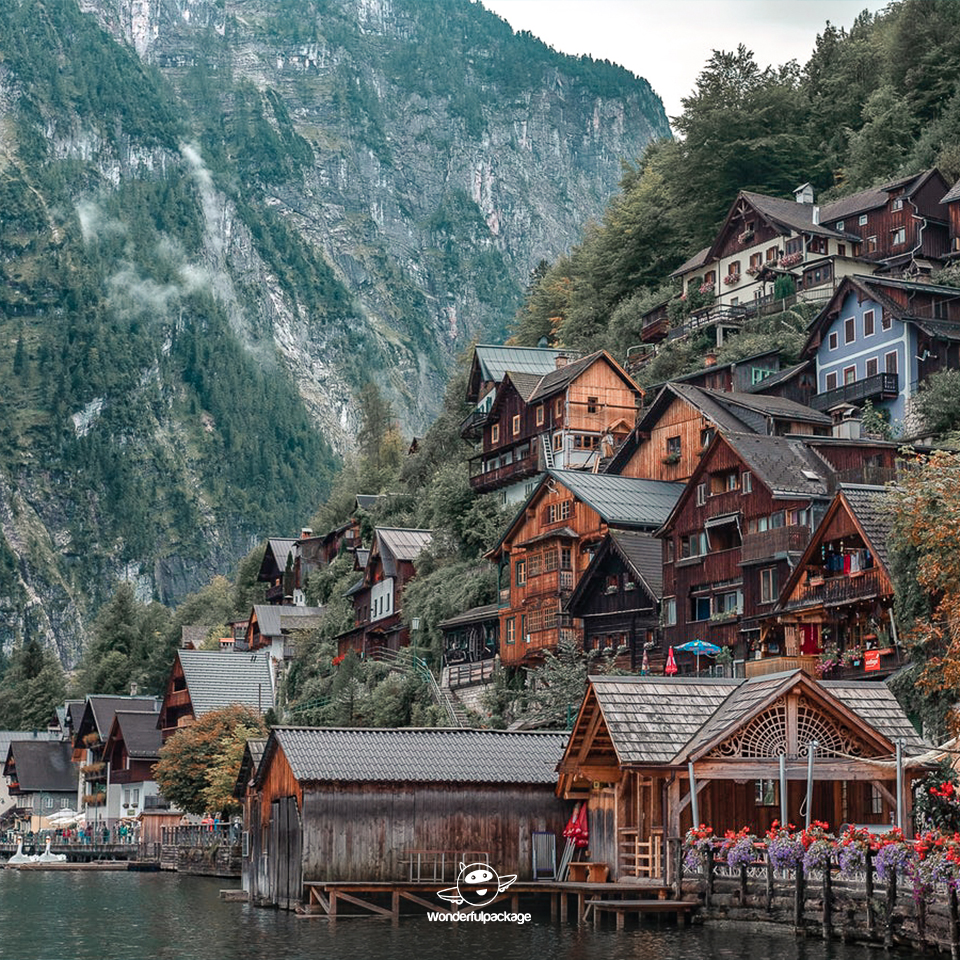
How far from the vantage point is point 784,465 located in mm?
70562

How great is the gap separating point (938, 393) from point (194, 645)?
89.8m

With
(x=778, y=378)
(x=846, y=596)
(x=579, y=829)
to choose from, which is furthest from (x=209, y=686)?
(x=579, y=829)

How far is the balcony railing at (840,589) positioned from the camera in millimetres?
59594

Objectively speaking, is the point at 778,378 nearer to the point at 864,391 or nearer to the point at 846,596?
the point at 864,391

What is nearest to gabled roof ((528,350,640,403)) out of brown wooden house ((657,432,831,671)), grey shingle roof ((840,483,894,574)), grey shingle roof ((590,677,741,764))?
brown wooden house ((657,432,831,671))

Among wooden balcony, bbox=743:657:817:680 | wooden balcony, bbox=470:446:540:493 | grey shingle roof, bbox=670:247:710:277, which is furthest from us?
grey shingle roof, bbox=670:247:710:277

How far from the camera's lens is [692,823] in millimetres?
48000

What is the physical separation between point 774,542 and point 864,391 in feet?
87.9

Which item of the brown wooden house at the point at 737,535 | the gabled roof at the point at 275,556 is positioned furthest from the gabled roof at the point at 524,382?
the gabled roof at the point at 275,556

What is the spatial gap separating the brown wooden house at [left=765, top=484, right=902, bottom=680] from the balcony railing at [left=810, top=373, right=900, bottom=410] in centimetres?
2861

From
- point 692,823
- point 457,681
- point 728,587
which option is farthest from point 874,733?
point 457,681

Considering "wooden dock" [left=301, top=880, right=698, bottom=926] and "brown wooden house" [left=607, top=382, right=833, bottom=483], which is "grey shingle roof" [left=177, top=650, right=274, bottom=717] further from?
"wooden dock" [left=301, top=880, right=698, bottom=926]

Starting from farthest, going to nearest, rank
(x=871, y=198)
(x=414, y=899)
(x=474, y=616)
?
(x=871, y=198), (x=474, y=616), (x=414, y=899)

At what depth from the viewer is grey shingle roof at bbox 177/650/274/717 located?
110125 mm
